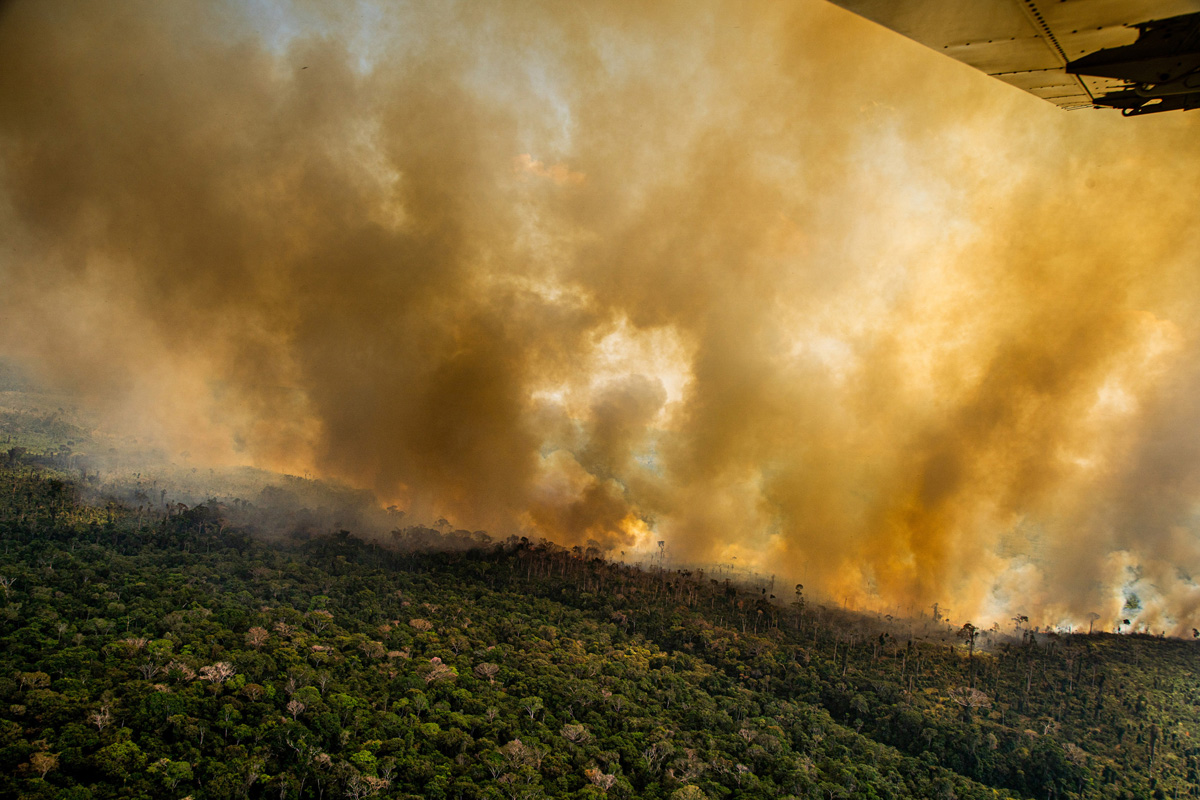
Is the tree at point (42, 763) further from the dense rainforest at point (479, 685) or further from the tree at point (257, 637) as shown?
the tree at point (257, 637)

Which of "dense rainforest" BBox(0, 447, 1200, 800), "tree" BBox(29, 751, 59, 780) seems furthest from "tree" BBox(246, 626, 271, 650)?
"tree" BBox(29, 751, 59, 780)

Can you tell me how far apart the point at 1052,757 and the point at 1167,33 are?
233 feet

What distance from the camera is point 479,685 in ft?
177

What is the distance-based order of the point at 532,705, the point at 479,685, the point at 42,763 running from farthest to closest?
1. the point at 479,685
2. the point at 532,705
3. the point at 42,763

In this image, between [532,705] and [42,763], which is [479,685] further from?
[42,763]

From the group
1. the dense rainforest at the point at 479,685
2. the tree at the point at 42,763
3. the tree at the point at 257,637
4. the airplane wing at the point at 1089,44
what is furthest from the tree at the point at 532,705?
the airplane wing at the point at 1089,44

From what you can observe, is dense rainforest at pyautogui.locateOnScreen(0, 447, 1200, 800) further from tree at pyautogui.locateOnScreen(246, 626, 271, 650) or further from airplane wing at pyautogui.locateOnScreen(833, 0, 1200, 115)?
airplane wing at pyautogui.locateOnScreen(833, 0, 1200, 115)

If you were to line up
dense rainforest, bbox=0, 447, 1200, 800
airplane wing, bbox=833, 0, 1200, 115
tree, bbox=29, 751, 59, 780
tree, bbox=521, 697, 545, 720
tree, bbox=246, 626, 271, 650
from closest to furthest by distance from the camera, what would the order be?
1. airplane wing, bbox=833, 0, 1200, 115
2. tree, bbox=29, 751, 59, 780
3. dense rainforest, bbox=0, 447, 1200, 800
4. tree, bbox=521, 697, 545, 720
5. tree, bbox=246, 626, 271, 650

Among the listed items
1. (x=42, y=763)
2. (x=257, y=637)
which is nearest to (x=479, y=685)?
(x=257, y=637)

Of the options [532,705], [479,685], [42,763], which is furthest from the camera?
[479,685]

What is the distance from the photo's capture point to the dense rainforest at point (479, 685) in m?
38.5

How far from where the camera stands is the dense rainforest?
38500 millimetres

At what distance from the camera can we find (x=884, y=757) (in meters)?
52.6

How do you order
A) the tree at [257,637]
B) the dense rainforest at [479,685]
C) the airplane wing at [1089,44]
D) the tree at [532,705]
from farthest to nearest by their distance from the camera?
the tree at [257,637] < the tree at [532,705] < the dense rainforest at [479,685] < the airplane wing at [1089,44]
